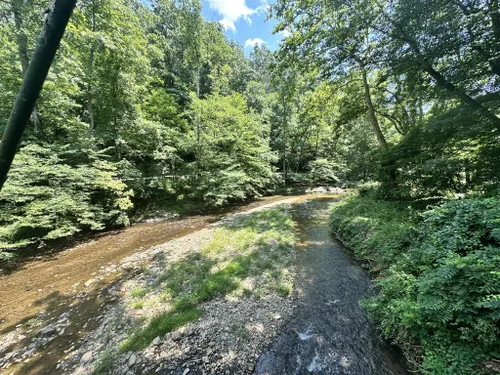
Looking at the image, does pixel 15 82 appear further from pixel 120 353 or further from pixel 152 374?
pixel 152 374

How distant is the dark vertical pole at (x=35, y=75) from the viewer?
3.12ft

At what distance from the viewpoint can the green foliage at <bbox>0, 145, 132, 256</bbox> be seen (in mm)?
6234

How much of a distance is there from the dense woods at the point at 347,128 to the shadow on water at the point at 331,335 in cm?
34

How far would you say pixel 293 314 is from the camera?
4062mm

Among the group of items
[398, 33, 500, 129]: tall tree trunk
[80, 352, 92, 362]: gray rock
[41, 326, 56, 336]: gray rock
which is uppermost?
[398, 33, 500, 129]: tall tree trunk

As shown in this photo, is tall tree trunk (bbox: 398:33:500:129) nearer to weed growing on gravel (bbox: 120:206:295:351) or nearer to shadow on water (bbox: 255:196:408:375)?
shadow on water (bbox: 255:196:408:375)

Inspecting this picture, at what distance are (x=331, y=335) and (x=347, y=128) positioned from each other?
12982mm

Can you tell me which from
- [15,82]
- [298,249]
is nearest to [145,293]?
[298,249]

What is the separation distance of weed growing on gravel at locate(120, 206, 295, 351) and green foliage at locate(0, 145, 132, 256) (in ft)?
14.0

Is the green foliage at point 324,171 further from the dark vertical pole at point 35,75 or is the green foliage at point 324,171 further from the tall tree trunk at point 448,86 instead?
the dark vertical pole at point 35,75

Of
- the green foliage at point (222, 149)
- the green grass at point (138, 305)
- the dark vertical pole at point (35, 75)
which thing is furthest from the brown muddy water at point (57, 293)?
the green foliage at point (222, 149)

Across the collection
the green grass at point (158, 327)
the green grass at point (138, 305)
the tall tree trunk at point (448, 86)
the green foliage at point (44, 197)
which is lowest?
the green grass at point (158, 327)

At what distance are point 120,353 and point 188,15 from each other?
16.8 meters

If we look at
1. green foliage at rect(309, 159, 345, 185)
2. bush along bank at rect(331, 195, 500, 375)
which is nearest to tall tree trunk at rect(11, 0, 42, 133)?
bush along bank at rect(331, 195, 500, 375)
